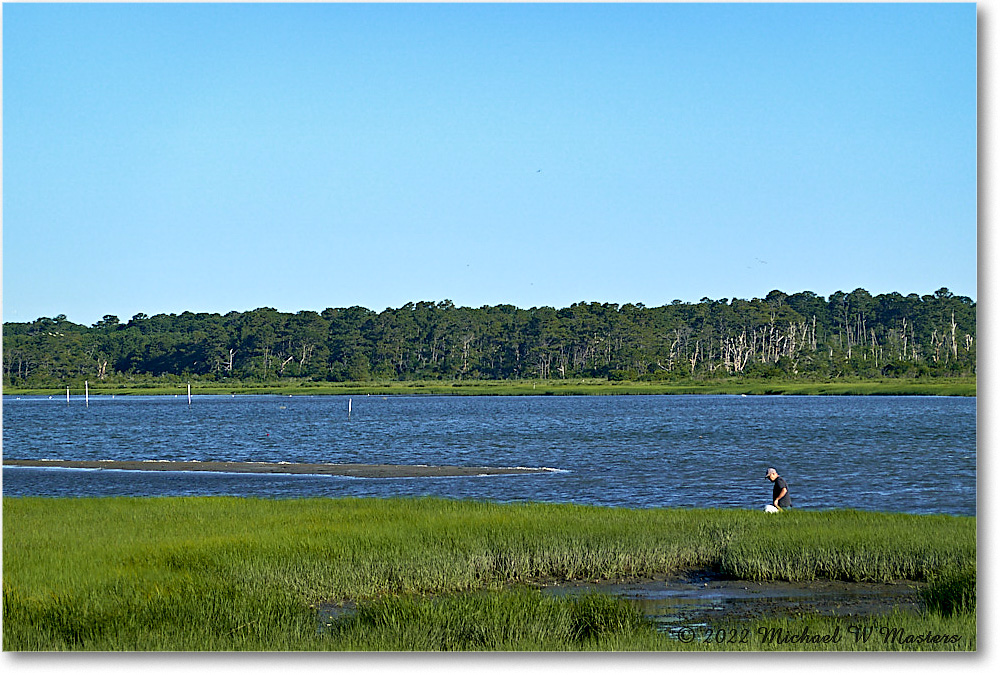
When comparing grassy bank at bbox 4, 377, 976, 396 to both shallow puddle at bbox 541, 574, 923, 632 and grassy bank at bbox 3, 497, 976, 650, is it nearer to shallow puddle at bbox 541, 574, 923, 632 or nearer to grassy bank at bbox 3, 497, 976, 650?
grassy bank at bbox 3, 497, 976, 650

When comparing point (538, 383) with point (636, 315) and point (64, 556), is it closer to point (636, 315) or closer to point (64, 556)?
point (636, 315)

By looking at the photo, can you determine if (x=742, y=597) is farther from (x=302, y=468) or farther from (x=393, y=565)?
(x=302, y=468)

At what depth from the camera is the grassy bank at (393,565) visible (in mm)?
12281

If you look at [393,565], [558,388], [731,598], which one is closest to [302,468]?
[393,565]

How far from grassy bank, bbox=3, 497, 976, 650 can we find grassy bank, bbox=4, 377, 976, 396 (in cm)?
9659

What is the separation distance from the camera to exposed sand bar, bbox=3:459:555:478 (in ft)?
130

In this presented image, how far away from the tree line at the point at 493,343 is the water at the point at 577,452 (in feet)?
170

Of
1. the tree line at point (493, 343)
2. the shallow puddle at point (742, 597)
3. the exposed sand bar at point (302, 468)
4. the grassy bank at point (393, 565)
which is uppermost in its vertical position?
the tree line at point (493, 343)

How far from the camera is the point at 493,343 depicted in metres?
183

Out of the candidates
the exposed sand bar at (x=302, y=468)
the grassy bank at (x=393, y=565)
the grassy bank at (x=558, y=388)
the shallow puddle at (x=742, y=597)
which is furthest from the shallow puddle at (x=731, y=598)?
the grassy bank at (x=558, y=388)

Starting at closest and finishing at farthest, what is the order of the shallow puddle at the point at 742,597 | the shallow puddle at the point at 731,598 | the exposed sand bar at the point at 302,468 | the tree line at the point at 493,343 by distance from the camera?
the shallow puddle at the point at 731,598 < the shallow puddle at the point at 742,597 < the exposed sand bar at the point at 302,468 < the tree line at the point at 493,343

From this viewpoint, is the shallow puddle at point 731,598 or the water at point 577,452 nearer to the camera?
the shallow puddle at point 731,598

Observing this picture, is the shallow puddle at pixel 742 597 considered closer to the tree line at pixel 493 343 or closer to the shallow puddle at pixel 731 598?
the shallow puddle at pixel 731 598

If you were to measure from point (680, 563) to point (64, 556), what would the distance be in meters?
9.60
